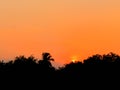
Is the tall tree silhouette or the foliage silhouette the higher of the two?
the tall tree silhouette

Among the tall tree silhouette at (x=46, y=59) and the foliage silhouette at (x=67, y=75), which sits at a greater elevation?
the tall tree silhouette at (x=46, y=59)

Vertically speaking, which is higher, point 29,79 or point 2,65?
point 2,65

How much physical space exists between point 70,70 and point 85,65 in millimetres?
3095

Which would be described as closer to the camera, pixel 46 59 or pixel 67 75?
pixel 67 75

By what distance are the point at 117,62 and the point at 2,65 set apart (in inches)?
915

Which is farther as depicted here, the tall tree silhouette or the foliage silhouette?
the tall tree silhouette

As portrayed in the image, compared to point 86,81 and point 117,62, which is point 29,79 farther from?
point 117,62

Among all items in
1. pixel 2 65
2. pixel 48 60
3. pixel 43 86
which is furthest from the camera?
pixel 48 60

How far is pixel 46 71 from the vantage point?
251 feet

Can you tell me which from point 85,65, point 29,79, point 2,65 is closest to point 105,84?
point 85,65

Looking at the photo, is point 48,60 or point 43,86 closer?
point 43,86

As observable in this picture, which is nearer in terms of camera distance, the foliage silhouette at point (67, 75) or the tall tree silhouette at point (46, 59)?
the foliage silhouette at point (67, 75)

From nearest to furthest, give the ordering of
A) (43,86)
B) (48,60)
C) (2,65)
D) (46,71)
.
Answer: (43,86) < (46,71) < (2,65) < (48,60)

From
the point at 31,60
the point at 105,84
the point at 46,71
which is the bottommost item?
the point at 105,84
